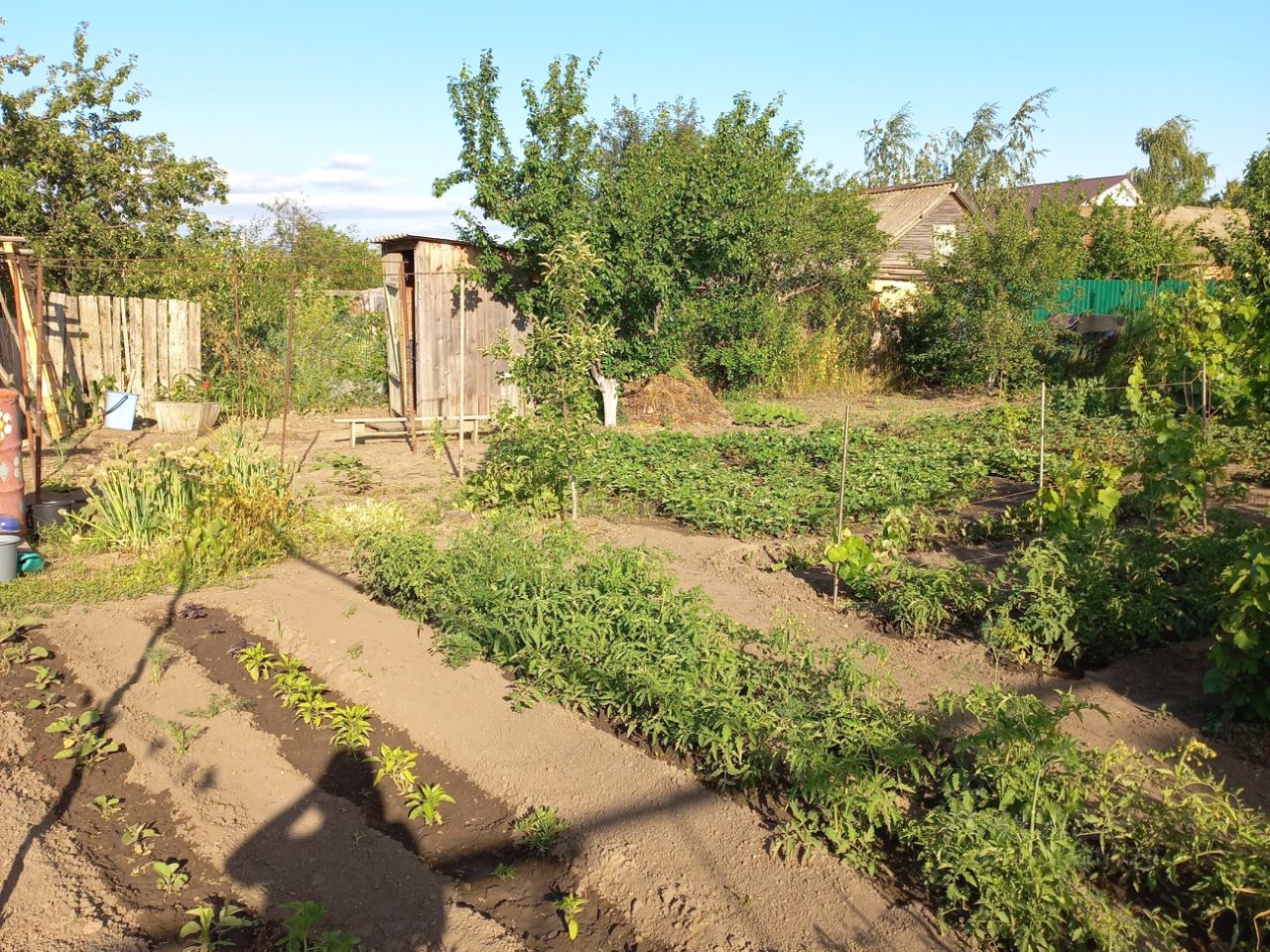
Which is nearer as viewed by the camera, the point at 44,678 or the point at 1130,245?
the point at 44,678

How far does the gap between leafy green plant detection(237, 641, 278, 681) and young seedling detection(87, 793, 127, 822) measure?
1.24 m

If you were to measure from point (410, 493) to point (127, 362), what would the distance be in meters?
6.40

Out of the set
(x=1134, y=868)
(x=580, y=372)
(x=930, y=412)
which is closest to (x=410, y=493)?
(x=580, y=372)

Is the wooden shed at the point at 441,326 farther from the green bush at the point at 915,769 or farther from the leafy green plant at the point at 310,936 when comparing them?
the leafy green plant at the point at 310,936

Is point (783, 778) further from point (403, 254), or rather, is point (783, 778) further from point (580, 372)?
point (403, 254)

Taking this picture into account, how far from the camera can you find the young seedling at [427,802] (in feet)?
13.1

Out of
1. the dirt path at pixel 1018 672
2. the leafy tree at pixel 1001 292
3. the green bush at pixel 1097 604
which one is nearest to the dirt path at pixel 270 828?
the dirt path at pixel 1018 672

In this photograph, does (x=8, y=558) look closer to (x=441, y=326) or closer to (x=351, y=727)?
(x=351, y=727)

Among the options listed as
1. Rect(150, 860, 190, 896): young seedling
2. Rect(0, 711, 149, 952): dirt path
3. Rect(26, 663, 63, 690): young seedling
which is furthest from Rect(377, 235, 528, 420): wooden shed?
Rect(150, 860, 190, 896): young seedling

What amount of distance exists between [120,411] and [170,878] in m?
10.4

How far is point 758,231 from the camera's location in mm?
14742

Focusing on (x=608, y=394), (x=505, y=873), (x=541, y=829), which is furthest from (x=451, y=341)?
(x=505, y=873)

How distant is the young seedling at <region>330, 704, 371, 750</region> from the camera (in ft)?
15.1

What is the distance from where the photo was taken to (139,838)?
3.85 m
